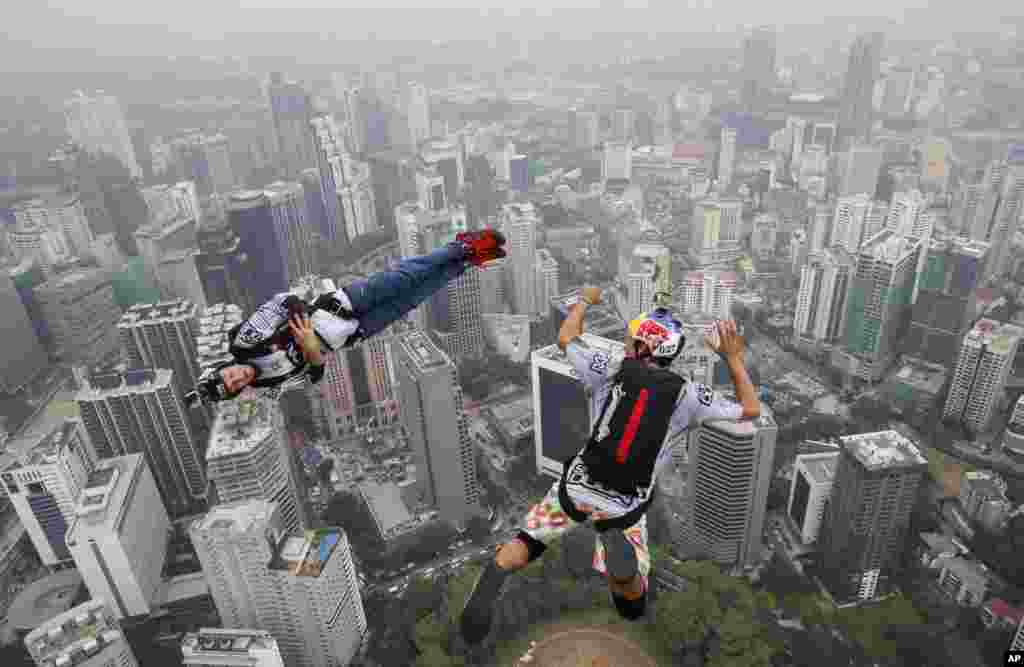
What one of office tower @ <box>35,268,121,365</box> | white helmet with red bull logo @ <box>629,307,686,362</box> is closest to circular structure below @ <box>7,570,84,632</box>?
office tower @ <box>35,268,121,365</box>

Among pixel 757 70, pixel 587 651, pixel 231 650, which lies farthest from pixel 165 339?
pixel 757 70

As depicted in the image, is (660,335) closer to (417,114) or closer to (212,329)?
(212,329)

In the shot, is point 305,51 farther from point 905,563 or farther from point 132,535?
point 905,563

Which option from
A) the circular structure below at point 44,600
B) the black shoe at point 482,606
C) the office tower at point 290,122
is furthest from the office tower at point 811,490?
the office tower at point 290,122

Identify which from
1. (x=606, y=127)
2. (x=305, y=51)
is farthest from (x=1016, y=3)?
(x=305, y=51)

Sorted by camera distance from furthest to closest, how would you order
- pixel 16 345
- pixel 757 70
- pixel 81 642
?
pixel 757 70 < pixel 16 345 < pixel 81 642

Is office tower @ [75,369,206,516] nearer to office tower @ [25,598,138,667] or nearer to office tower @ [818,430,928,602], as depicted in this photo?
office tower @ [25,598,138,667]

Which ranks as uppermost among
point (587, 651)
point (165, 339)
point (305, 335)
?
point (305, 335)
